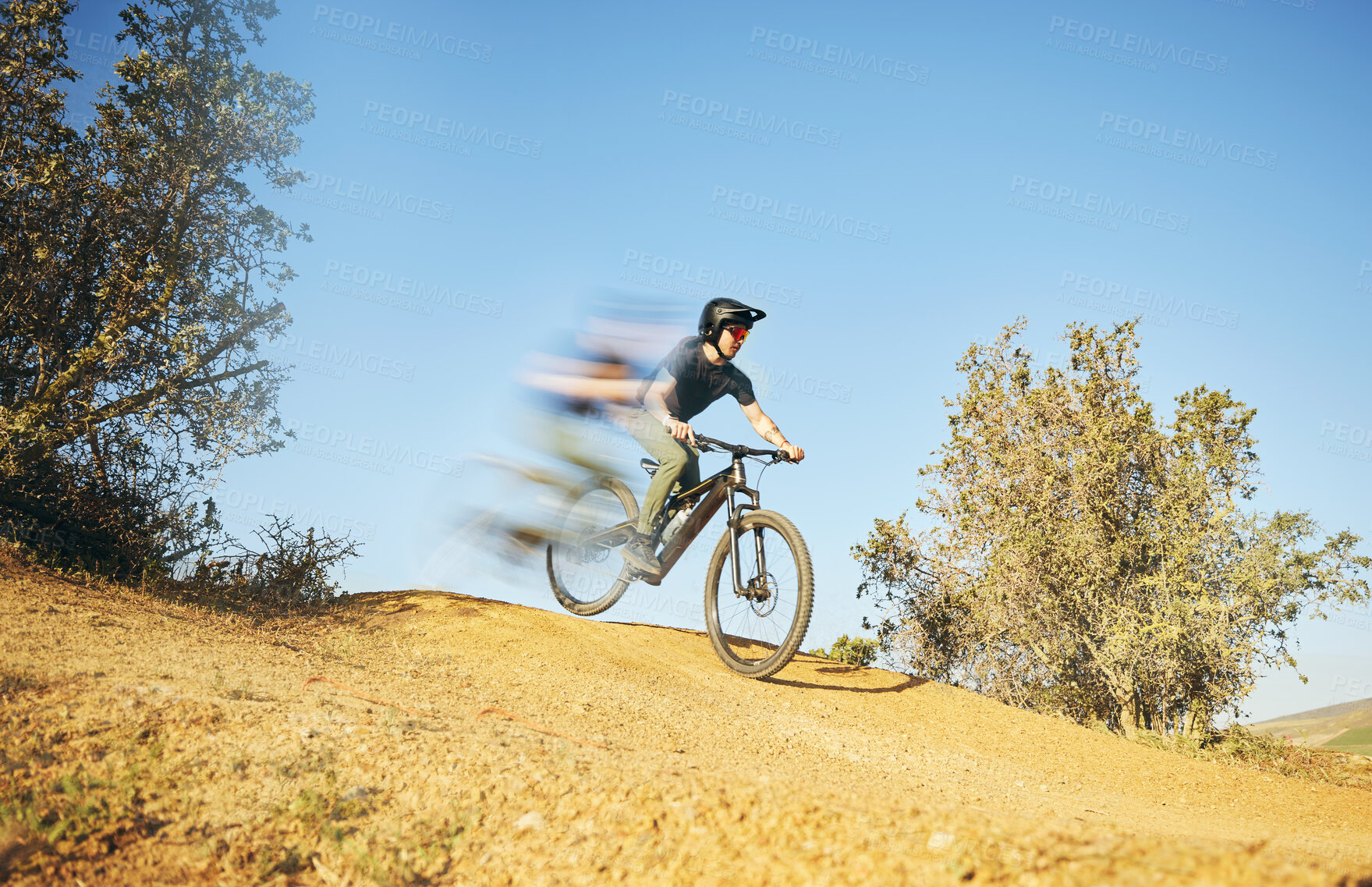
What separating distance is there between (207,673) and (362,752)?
1.81 m

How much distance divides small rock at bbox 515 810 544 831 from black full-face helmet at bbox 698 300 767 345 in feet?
16.0

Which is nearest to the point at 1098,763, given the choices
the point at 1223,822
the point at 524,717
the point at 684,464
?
the point at 1223,822

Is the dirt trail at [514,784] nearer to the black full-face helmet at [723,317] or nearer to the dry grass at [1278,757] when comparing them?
the dry grass at [1278,757]

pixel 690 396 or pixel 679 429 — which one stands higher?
pixel 690 396

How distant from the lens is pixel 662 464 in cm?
712

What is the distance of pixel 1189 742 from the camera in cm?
931

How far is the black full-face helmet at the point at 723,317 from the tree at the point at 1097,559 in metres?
8.66

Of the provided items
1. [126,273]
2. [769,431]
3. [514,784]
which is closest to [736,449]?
[769,431]

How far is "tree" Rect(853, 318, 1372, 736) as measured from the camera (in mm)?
11938

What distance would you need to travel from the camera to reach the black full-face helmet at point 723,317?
6.83 meters

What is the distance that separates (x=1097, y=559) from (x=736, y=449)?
31.6 ft

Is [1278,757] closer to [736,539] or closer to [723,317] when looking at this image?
[736,539]

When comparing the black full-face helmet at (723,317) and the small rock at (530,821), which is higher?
the black full-face helmet at (723,317)

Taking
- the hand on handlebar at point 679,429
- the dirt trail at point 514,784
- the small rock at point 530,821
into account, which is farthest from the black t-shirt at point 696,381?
the small rock at point 530,821
